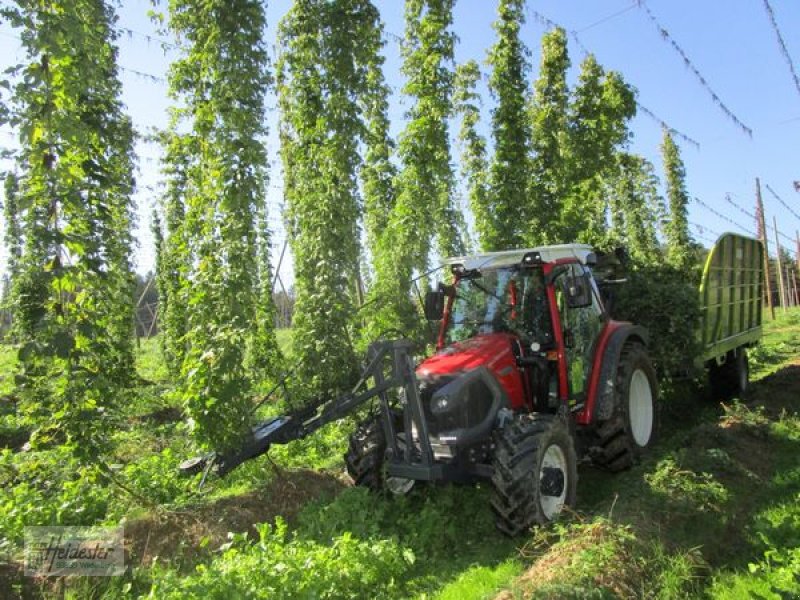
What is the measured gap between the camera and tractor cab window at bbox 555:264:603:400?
236 inches

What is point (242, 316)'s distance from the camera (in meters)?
6.16

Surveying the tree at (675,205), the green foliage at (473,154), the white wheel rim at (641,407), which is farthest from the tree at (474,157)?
the tree at (675,205)

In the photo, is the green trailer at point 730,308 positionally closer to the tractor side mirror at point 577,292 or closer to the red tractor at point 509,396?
the red tractor at point 509,396

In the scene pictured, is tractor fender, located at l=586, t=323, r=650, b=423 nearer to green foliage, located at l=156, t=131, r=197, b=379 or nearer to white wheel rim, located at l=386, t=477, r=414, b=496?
white wheel rim, located at l=386, t=477, r=414, b=496

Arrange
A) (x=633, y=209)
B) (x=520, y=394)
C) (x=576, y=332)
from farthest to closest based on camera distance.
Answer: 1. (x=633, y=209)
2. (x=576, y=332)
3. (x=520, y=394)

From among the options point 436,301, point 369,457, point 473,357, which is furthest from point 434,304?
point 369,457

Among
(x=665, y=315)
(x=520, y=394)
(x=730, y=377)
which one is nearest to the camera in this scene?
(x=520, y=394)

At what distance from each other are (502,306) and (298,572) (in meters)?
3.30

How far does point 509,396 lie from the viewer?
5.58 m

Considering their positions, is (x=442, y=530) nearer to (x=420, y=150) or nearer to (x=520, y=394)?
(x=520, y=394)

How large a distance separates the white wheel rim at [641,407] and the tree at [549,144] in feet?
20.6

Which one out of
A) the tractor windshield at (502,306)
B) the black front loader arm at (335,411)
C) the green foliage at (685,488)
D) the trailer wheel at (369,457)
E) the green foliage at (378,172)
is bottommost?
the green foliage at (685,488)

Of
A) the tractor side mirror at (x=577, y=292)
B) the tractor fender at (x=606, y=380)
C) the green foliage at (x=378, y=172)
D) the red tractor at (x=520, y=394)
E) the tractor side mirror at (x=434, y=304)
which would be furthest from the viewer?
the green foliage at (x=378, y=172)

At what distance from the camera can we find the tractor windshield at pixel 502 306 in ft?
19.7
